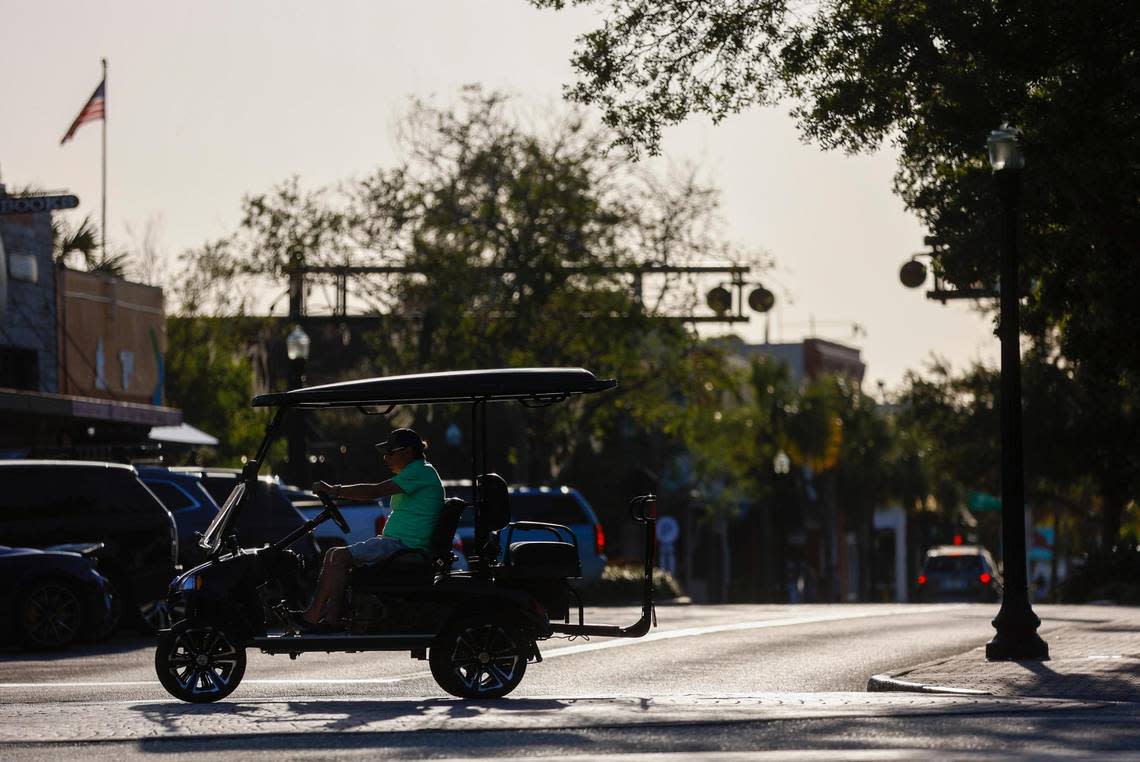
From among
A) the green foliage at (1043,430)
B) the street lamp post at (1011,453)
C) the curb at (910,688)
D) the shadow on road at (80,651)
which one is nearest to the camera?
the curb at (910,688)

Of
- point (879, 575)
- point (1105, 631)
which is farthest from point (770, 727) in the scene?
point (879, 575)

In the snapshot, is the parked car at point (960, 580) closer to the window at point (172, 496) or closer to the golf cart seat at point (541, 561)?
the window at point (172, 496)

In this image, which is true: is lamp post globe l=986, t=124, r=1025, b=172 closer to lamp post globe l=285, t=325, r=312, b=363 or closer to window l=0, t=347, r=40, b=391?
lamp post globe l=285, t=325, r=312, b=363

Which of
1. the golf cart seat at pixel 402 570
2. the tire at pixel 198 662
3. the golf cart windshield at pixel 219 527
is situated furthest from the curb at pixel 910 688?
the golf cart windshield at pixel 219 527

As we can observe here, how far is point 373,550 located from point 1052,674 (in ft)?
17.4

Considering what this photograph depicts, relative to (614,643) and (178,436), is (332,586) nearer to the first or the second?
(614,643)

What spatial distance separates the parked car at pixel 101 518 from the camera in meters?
21.8

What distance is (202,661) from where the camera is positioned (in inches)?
534

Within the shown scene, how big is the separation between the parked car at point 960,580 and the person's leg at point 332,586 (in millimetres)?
38782

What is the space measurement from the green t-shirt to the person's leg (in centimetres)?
34

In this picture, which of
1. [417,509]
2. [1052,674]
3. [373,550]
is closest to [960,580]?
[1052,674]

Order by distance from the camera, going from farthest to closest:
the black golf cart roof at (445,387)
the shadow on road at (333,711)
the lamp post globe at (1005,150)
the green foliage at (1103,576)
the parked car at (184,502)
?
the green foliage at (1103,576)
the parked car at (184,502)
the lamp post globe at (1005,150)
the black golf cart roof at (445,387)
the shadow on road at (333,711)

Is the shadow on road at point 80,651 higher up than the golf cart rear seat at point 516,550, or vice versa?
the golf cart rear seat at point 516,550

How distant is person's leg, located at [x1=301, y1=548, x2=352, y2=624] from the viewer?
13.7 metres
